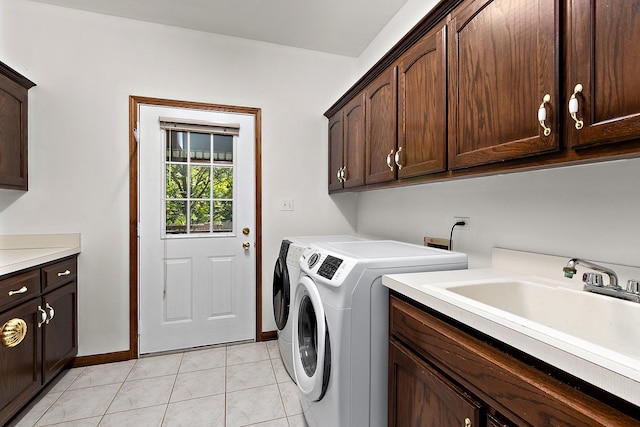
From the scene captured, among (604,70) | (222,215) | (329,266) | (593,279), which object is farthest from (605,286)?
(222,215)

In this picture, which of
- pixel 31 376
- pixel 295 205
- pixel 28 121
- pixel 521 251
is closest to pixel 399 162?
pixel 521 251

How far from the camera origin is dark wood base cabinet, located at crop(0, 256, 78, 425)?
1515 millimetres

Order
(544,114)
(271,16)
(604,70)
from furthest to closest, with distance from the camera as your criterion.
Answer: (271,16) → (544,114) → (604,70)

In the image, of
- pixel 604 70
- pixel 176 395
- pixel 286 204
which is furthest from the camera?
pixel 286 204

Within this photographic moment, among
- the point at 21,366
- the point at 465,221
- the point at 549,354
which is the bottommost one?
the point at 21,366

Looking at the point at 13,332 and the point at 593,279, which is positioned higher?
the point at 593,279

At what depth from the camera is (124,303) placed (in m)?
2.37

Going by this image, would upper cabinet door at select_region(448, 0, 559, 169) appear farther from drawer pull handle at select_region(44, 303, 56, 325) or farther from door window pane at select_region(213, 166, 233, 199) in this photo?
drawer pull handle at select_region(44, 303, 56, 325)

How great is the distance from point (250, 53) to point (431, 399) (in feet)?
9.04

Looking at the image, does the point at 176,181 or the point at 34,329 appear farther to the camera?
the point at 176,181

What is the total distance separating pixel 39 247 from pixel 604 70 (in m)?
3.09

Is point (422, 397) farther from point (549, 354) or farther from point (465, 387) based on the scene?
point (549, 354)

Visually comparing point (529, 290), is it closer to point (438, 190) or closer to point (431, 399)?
point (431, 399)

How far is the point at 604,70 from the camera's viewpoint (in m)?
0.79
